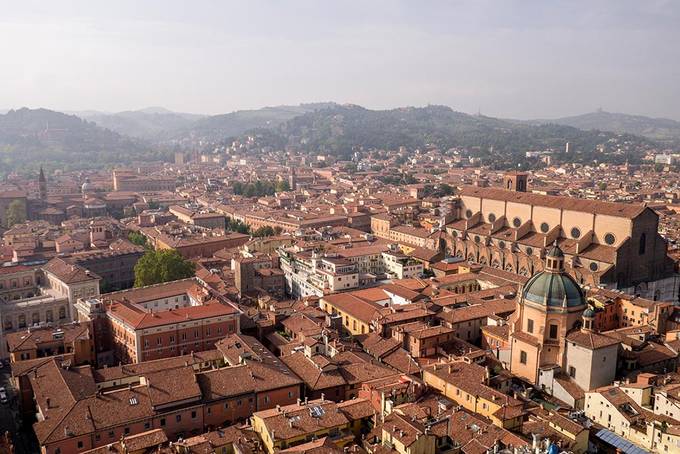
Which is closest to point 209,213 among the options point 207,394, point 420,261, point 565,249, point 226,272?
point 226,272

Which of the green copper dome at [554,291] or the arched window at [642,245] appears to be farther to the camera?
the arched window at [642,245]

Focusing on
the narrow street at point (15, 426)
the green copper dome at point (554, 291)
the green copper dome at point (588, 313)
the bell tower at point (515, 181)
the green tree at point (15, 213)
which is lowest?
the narrow street at point (15, 426)

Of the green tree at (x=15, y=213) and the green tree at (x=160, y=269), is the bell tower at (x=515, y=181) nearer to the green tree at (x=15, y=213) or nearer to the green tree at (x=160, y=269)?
the green tree at (x=160, y=269)

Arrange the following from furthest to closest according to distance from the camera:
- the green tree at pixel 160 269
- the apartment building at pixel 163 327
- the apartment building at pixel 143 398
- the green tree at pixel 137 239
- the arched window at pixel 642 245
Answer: the green tree at pixel 137 239 → the green tree at pixel 160 269 → the arched window at pixel 642 245 → the apartment building at pixel 163 327 → the apartment building at pixel 143 398

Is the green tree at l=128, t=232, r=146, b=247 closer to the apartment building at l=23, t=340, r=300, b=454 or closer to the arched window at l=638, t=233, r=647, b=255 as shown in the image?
the apartment building at l=23, t=340, r=300, b=454

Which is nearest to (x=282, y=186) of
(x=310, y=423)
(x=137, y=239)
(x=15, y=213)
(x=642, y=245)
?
(x=15, y=213)

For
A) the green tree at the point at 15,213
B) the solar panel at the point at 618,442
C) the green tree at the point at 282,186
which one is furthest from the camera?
the green tree at the point at 282,186

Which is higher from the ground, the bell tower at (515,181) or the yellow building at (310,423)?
the bell tower at (515,181)

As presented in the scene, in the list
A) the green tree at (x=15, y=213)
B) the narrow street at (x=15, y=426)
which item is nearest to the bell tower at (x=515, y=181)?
the narrow street at (x=15, y=426)
